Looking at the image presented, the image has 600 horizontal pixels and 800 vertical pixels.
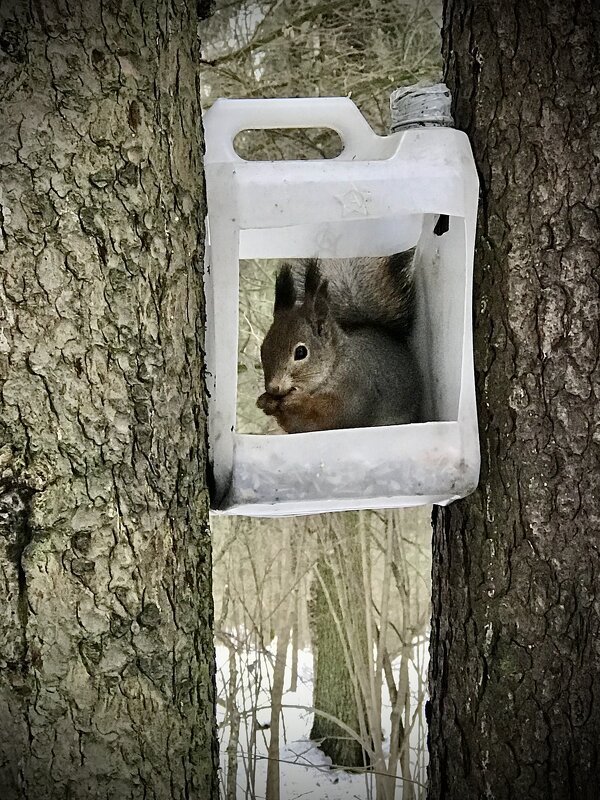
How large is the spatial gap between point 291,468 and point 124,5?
2.19 feet

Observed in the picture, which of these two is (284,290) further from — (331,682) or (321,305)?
(331,682)

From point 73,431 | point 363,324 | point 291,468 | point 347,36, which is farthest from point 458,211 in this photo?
point 347,36

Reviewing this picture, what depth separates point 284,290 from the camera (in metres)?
1.49

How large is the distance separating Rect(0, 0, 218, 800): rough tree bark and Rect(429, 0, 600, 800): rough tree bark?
0.54 meters

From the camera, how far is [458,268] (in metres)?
1.36

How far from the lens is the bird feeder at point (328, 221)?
1.26 meters

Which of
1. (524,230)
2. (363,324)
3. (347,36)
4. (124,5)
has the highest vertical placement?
(347,36)

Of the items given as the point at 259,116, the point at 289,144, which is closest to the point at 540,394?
the point at 259,116

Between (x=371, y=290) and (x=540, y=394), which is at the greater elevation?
(x=371, y=290)

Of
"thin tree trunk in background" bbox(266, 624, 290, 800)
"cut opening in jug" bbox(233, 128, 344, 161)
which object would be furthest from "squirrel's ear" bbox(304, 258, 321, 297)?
"cut opening in jug" bbox(233, 128, 344, 161)

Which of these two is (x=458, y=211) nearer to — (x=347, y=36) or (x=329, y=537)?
(x=329, y=537)

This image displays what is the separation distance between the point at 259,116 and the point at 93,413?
0.53m

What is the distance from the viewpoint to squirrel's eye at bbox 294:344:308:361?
56.4 inches

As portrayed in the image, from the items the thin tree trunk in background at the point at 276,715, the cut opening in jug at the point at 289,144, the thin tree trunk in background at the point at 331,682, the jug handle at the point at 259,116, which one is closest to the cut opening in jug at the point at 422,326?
the jug handle at the point at 259,116
